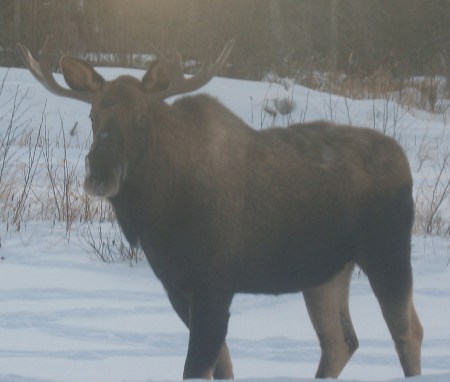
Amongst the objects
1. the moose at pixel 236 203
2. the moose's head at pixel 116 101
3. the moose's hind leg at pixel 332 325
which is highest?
the moose's head at pixel 116 101

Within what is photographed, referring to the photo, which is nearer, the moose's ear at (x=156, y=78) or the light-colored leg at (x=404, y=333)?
the moose's ear at (x=156, y=78)

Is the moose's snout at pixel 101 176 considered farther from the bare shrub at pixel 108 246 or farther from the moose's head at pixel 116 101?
the bare shrub at pixel 108 246

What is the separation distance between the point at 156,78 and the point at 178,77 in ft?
0.48

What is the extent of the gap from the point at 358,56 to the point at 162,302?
2149cm

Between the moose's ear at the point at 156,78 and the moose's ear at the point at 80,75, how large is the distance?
0.20 metres

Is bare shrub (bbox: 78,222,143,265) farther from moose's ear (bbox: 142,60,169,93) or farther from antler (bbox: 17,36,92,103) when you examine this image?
moose's ear (bbox: 142,60,169,93)

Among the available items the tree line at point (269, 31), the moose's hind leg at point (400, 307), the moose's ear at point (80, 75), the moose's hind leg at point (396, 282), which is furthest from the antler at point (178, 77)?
the tree line at point (269, 31)

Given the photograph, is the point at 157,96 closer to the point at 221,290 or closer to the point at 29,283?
the point at 221,290

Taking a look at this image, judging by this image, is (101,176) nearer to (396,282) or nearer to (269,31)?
(396,282)

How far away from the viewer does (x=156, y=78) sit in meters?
5.15

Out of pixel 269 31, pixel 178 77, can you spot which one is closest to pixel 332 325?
pixel 178 77

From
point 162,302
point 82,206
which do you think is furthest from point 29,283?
point 82,206

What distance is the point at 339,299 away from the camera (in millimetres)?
5684

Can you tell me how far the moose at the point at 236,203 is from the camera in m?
4.87
